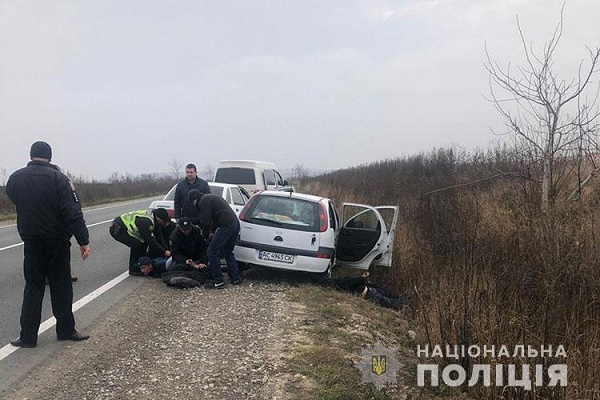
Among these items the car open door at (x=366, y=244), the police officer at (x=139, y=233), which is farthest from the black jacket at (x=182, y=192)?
the car open door at (x=366, y=244)

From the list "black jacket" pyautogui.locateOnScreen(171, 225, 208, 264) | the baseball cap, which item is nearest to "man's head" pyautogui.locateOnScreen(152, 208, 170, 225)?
"black jacket" pyautogui.locateOnScreen(171, 225, 208, 264)

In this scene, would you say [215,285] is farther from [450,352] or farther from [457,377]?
[457,377]

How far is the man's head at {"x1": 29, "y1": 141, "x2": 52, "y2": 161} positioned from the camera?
4.91m

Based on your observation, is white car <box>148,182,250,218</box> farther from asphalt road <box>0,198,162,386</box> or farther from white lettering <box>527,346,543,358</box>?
white lettering <box>527,346,543,358</box>

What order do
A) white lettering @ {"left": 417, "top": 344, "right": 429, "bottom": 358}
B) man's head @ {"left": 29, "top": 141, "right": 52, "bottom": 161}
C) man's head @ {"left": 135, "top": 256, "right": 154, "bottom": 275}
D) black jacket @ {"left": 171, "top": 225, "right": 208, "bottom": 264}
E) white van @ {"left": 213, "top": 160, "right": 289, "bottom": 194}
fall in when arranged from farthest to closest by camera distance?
white van @ {"left": 213, "top": 160, "right": 289, "bottom": 194}, man's head @ {"left": 135, "top": 256, "right": 154, "bottom": 275}, black jacket @ {"left": 171, "top": 225, "right": 208, "bottom": 264}, white lettering @ {"left": 417, "top": 344, "right": 429, "bottom": 358}, man's head @ {"left": 29, "top": 141, "right": 52, "bottom": 161}

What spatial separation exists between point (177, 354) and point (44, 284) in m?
1.59

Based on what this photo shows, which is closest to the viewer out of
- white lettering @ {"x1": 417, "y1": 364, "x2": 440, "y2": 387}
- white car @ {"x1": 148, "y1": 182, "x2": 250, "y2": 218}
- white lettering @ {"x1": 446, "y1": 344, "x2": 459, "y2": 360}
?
white lettering @ {"x1": 417, "y1": 364, "x2": 440, "y2": 387}

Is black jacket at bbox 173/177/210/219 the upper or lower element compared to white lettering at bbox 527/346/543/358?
upper

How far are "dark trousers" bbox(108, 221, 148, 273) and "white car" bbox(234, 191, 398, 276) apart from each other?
5.41ft


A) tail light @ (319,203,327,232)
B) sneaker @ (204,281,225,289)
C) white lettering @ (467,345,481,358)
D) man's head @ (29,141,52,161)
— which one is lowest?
white lettering @ (467,345,481,358)

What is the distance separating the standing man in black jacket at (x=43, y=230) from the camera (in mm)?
4805

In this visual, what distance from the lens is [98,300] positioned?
657 centimetres

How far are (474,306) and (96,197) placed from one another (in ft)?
107

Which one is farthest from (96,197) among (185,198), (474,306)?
(474,306)
